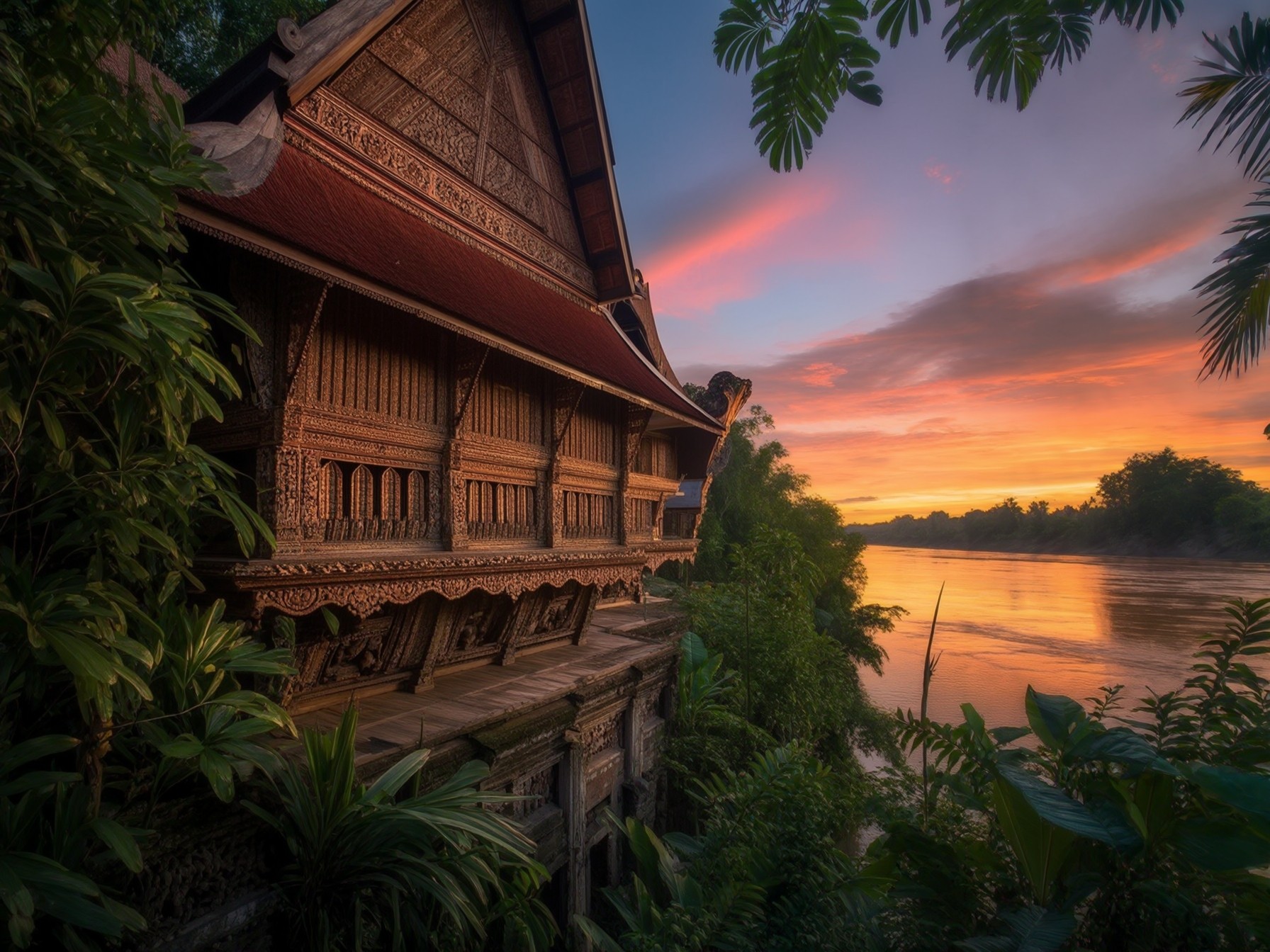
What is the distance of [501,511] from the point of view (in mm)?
5637

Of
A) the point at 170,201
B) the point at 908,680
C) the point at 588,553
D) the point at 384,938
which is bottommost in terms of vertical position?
the point at 908,680

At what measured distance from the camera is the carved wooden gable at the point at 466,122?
16.2 feet

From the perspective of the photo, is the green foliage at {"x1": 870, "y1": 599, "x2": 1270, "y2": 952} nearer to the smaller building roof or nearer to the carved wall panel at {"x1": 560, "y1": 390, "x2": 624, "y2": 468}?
the carved wall panel at {"x1": 560, "y1": 390, "x2": 624, "y2": 468}

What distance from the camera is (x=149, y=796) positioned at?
2.85 meters

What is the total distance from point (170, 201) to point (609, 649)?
6.36 meters

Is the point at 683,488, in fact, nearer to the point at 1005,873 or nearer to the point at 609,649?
the point at 609,649

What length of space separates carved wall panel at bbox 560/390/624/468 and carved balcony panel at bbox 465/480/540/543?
791mm

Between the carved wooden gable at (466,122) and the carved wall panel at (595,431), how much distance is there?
165 cm

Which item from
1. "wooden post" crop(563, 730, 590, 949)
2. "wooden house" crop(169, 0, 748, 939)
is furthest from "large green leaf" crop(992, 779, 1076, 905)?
"wooden post" crop(563, 730, 590, 949)

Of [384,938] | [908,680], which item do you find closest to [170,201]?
[384,938]

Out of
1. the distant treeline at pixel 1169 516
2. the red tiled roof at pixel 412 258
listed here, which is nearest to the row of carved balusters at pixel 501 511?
the red tiled roof at pixel 412 258

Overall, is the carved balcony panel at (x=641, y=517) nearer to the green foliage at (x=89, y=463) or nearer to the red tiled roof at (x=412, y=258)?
the red tiled roof at (x=412, y=258)

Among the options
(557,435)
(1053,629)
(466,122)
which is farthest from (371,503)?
(1053,629)

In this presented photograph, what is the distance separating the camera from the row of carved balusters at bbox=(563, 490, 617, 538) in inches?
261
